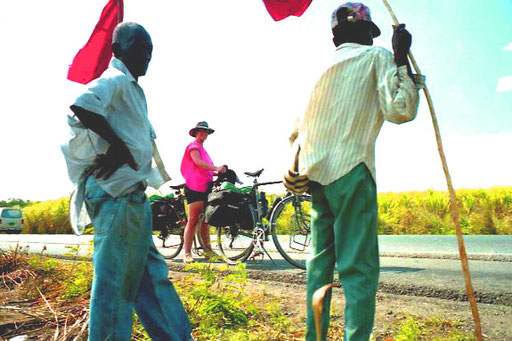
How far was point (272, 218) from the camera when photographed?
669 cm

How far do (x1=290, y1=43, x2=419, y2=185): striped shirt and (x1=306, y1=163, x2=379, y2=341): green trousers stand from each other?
0.07m

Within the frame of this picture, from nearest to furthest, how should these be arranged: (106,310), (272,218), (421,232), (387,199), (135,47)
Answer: (106,310) → (135,47) → (272,218) → (421,232) → (387,199)

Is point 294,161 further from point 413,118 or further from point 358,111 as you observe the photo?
point 413,118

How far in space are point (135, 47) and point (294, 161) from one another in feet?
3.37

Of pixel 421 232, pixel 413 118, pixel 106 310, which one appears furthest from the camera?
pixel 421 232

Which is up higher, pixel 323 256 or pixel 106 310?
pixel 323 256

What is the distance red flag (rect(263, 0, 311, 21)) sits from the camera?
4.44 meters

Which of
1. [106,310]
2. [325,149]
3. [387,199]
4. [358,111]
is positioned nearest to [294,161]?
[325,149]

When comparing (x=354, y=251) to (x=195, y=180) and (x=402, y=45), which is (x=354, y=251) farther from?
(x=195, y=180)

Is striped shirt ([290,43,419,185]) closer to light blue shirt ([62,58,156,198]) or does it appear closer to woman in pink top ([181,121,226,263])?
light blue shirt ([62,58,156,198])

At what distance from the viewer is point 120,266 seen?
94.3 inches

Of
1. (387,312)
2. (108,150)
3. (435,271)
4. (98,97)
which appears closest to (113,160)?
(108,150)

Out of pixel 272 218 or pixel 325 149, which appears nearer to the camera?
pixel 325 149

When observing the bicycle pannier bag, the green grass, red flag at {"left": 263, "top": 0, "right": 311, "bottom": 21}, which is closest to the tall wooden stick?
red flag at {"left": 263, "top": 0, "right": 311, "bottom": 21}
